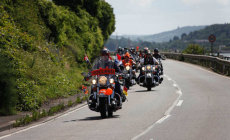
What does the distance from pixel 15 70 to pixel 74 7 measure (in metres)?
19.3

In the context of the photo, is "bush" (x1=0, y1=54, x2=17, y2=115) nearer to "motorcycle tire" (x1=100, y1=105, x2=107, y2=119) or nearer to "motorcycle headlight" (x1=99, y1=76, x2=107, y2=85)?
"motorcycle tire" (x1=100, y1=105, x2=107, y2=119)

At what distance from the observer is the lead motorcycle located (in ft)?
39.3

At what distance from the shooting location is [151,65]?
21.1 metres

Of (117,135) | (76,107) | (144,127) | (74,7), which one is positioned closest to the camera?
(117,135)

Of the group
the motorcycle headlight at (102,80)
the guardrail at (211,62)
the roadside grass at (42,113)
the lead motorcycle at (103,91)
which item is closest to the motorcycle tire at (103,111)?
the lead motorcycle at (103,91)

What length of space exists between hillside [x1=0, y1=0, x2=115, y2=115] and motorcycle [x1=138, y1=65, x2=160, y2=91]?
3159mm

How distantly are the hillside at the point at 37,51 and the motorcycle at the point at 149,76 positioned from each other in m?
3.16

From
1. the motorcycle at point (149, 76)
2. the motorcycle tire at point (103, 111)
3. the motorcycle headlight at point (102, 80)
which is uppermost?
the motorcycle headlight at point (102, 80)

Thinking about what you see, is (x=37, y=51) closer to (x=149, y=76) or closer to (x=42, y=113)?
(x=149, y=76)

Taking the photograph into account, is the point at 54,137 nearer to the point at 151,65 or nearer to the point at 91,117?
the point at 91,117

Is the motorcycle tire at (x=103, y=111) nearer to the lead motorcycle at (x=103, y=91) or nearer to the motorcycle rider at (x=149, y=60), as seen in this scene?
the lead motorcycle at (x=103, y=91)

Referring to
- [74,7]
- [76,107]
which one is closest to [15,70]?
[76,107]

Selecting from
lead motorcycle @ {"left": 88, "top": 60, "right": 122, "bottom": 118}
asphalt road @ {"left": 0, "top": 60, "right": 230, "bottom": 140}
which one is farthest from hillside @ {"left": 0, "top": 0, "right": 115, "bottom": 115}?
lead motorcycle @ {"left": 88, "top": 60, "right": 122, "bottom": 118}

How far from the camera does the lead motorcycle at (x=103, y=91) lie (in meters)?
12.0
